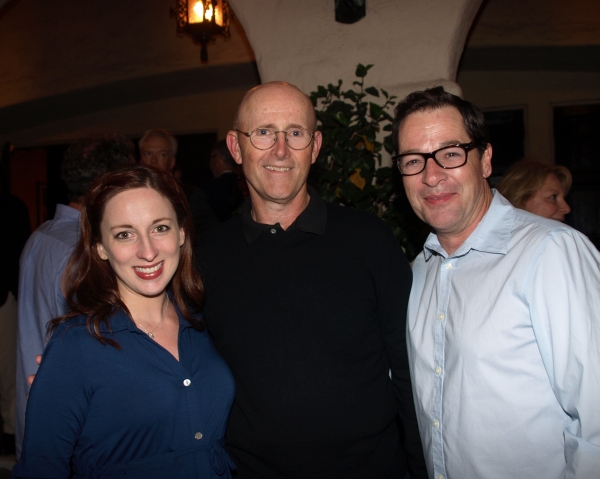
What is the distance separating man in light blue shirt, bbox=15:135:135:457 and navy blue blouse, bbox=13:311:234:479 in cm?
86

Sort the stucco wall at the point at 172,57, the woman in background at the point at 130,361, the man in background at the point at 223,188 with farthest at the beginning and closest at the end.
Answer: the man in background at the point at 223,188
the stucco wall at the point at 172,57
the woman in background at the point at 130,361

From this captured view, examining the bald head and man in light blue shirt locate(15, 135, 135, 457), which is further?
man in light blue shirt locate(15, 135, 135, 457)

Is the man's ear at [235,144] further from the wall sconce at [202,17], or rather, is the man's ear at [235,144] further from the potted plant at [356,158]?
the wall sconce at [202,17]

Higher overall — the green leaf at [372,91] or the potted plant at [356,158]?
the green leaf at [372,91]

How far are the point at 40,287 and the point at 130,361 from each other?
106 centimetres

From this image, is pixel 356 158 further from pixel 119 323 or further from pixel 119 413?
pixel 119 413

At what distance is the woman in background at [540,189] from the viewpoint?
320cm

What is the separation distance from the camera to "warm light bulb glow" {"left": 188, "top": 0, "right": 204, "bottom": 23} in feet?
14.7

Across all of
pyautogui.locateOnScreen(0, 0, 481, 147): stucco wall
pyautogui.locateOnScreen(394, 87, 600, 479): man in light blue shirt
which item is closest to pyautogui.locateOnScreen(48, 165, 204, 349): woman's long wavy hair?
pyautogui.locateOnScreen(394, 87, 600, 479): man in light blue shirt

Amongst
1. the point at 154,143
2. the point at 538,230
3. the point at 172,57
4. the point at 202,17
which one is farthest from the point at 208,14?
the point at 538,230

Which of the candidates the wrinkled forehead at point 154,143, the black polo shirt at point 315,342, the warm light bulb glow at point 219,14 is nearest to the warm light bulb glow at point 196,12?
the warm light bulb glow at point 219,14

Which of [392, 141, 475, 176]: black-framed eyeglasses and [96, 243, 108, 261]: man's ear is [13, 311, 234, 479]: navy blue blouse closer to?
[96, 243, 108, 261]: man's ear

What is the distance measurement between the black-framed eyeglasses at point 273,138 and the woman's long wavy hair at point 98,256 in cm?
34

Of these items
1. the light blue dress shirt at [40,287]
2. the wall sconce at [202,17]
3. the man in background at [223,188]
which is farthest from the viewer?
the wall sconce at [202,17]
